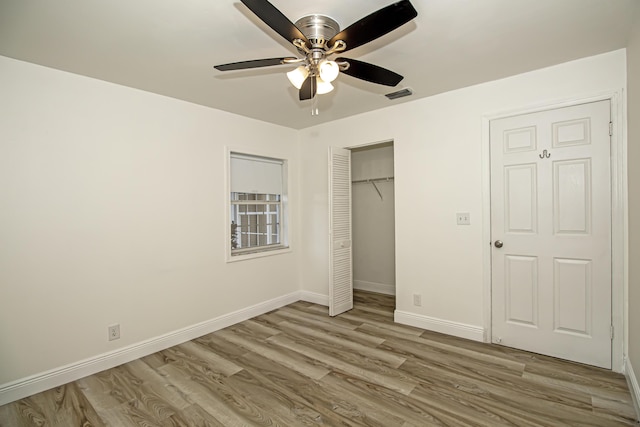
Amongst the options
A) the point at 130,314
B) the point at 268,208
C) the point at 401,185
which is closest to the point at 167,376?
the point at 130,314

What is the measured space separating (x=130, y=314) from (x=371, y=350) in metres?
2.23

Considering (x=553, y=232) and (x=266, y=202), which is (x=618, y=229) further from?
(x=266, y=202)

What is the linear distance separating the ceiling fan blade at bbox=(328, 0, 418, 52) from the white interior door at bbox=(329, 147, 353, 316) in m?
2.20

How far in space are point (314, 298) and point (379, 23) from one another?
143 inches

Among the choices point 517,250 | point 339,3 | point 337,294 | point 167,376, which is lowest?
point 167,376

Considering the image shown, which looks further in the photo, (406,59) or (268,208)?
(268,208)

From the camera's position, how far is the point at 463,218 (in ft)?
10.3

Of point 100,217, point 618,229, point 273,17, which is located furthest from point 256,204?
point 618,229

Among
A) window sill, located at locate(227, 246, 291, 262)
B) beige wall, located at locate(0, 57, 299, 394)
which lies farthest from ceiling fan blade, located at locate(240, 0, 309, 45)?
window sill, located at locate(227, 246, 291, 262)

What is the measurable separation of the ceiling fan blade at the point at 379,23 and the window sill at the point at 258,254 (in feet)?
8.92

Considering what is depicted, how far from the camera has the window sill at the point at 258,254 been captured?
373 cm

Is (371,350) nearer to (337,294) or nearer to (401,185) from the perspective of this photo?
(337,294)

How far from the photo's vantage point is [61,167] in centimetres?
250

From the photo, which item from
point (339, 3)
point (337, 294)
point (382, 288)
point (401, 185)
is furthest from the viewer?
point (382, 288)
